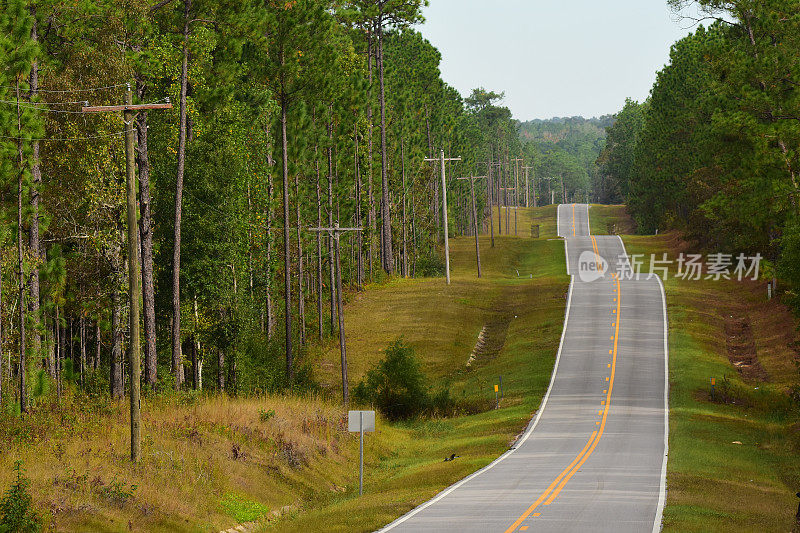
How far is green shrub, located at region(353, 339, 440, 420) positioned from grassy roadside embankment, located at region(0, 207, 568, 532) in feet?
4.68

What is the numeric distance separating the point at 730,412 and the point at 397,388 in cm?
1525

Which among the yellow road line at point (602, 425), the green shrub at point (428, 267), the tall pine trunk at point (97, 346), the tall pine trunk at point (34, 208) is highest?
the tall pine trunk at point (34, 208)

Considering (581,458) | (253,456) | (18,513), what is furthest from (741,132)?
(18,513)

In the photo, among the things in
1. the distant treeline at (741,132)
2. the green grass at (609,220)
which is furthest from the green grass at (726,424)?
the green grass at (609,220)

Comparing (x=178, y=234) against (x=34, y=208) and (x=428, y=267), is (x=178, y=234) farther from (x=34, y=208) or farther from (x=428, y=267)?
(x=428, y=267)

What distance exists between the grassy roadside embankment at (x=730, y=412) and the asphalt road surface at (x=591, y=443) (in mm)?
851

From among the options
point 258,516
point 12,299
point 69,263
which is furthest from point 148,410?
point 69,263

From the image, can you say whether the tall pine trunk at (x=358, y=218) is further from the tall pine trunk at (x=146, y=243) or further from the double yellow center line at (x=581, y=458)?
the tall pine trunk at (x=146, y=243)

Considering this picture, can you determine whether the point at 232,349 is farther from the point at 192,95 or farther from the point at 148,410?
the point at 148,410

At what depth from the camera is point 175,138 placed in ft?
140
